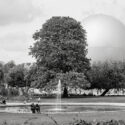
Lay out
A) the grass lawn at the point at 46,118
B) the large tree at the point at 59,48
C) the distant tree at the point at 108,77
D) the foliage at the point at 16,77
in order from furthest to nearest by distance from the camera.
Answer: the foliage at the point at 16,77
the distant tree at the point at 108,77
the large tree at the point at 59,48
the grass lawn at the point at 46,118

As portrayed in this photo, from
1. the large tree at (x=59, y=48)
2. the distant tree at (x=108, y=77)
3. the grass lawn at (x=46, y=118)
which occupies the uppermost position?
the large tree at (x=59, y=48)

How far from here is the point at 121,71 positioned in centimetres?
9331

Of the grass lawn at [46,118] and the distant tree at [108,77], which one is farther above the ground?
the distant tree at [108,77]

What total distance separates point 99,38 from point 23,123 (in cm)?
12530

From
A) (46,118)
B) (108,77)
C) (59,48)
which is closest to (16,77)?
(108,77)

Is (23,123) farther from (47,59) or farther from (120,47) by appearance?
(120,47)

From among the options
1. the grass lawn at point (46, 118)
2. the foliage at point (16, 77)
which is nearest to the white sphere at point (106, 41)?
the foliage at point (16, 77)

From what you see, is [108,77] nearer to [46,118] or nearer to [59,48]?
[59,48]

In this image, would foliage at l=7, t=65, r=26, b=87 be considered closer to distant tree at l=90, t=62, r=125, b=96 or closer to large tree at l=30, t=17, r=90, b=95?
distant tree at l=90, t=62, r=125, b=96

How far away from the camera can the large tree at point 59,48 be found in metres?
76.0

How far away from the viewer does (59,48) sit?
76.2 meters

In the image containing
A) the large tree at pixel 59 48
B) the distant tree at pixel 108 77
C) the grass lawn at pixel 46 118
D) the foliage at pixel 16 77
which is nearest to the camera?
the grass lawn at pixel 46 118

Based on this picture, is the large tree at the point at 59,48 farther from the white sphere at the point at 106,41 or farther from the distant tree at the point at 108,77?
the white sphere at the point at 106,41

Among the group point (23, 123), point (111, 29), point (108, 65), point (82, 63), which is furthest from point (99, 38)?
point (23, 123)
